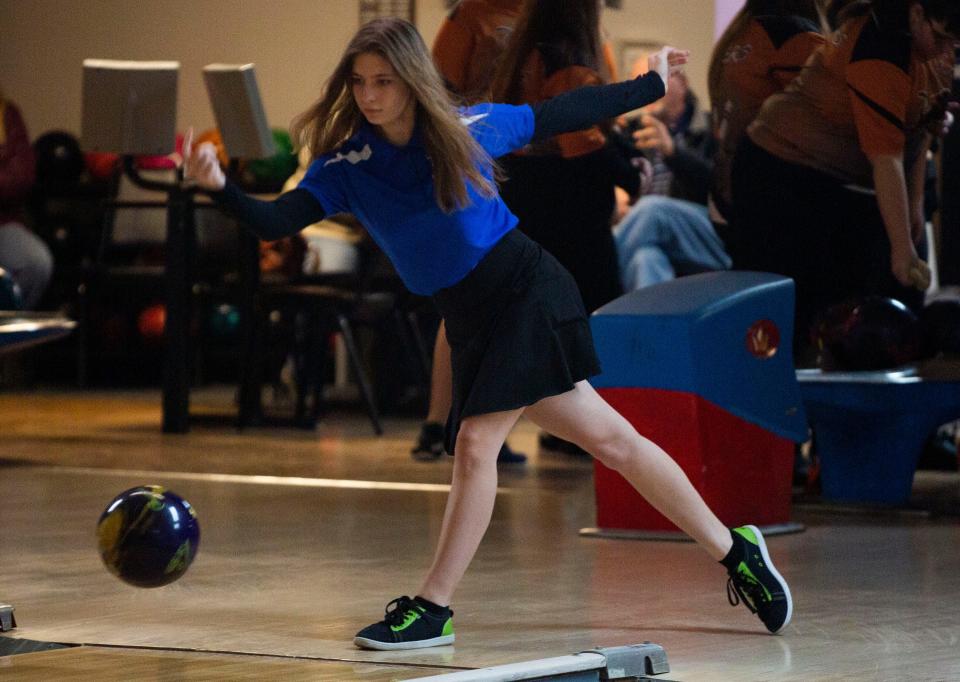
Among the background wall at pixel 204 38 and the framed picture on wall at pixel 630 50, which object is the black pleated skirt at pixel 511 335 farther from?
the framed picture on wall at pixel 630 50

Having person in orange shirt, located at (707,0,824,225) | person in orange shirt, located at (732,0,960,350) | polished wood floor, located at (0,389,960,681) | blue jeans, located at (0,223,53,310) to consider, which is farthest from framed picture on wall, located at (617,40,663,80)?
person in orange shirt, located at (732,0,960,350)

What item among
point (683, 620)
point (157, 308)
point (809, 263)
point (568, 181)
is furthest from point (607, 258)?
point (157, 308)

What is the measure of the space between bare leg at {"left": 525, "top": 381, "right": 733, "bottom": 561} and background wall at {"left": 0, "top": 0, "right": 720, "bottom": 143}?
7.39 meters

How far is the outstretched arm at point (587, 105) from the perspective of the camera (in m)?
3.28

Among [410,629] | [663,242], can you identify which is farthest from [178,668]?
[663,242]

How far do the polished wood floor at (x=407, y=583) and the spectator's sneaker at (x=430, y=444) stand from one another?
188 millimetres

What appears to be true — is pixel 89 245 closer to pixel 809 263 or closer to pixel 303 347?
pixel 303 347

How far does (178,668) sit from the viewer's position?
2961 millimetres

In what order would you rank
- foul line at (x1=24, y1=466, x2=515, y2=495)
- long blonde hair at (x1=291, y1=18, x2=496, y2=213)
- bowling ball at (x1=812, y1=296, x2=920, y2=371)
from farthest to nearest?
foul line at (x1=24, y1=466, x2=515, y2=495), bowling ball at (x1=812, y1=296, x2=920, y2=371), long blonde hair at (x1=291, y1=18, x2=496, y2=213)

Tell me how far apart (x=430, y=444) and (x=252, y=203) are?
3.45 m

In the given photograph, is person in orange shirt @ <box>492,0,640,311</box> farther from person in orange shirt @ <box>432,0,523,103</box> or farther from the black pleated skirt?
the black pleated skirt

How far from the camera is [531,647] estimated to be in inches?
123

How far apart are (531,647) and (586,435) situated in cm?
44

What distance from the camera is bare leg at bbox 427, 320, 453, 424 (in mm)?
5749
